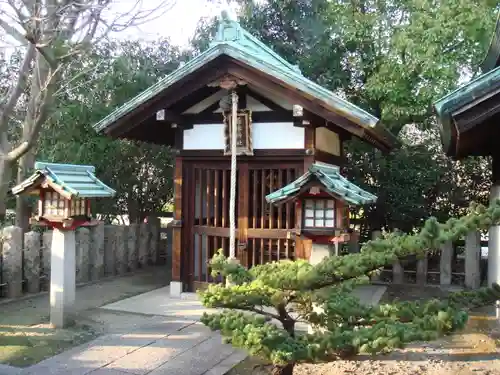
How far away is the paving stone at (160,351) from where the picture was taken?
557 cm

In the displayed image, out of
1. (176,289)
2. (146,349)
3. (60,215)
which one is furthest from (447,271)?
(60,215)

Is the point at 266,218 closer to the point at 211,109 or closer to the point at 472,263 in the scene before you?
the point at 211,109

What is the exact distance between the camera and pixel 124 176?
13.6m

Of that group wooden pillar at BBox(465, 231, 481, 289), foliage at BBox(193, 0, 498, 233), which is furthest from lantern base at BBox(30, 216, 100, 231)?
wooden pillar at BBox(465, 231, 481, 289)

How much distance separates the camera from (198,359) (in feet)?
19.3

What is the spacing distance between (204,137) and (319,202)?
3.80 metres

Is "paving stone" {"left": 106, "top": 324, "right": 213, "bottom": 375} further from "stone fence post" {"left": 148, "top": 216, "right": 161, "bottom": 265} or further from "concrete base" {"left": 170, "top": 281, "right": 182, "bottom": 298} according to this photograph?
"stone fence post" {"left": 148, "top": 216, "right": 161, "bottom": 265}

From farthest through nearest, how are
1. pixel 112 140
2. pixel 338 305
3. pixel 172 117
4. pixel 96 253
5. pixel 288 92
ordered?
1. pixel 112 140
2. pixel 96 253
3. pixel 172 117
4. pixel 288 92
5. pixel 338 305

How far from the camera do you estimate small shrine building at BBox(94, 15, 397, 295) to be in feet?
27.0

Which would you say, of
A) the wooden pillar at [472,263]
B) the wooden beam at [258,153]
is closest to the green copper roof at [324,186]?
the wooden beam at [258,153]

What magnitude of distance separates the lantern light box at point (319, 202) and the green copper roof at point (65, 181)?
261 cm

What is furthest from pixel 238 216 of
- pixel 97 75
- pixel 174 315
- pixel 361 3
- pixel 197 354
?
pixel 361 3

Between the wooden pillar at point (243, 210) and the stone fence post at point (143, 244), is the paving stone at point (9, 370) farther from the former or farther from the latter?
the stone fence post at point (143, 244)

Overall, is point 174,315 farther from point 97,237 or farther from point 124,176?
point 124,176
